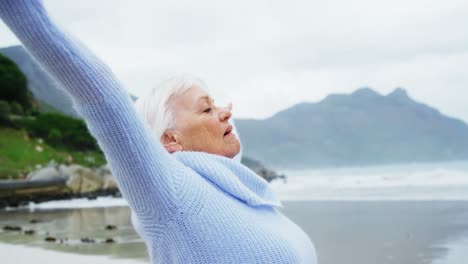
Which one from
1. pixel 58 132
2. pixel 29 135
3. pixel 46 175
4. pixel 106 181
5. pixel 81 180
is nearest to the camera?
pixel 81 180

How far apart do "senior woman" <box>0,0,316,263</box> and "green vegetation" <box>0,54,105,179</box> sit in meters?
29.0

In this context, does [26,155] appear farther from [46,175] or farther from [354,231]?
[354,231]

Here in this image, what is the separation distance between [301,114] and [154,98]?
10040 cm

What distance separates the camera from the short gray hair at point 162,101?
1546mm

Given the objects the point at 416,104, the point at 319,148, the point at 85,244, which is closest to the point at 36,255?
the point at 85,244

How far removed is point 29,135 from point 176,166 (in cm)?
3671

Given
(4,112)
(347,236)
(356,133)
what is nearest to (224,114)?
(347,236)

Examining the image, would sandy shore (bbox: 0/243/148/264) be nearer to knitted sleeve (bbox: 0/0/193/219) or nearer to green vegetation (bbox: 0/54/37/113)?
knitted sleeve (bbox: 0/0/193/219)

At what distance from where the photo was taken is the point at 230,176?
1450 millimetres

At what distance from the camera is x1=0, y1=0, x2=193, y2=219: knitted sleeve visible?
104cm

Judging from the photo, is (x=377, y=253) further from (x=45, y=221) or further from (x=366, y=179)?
(x=366, y=179)

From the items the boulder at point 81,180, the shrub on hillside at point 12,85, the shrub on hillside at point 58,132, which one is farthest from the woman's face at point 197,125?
the shrub on hillside at point 12,85

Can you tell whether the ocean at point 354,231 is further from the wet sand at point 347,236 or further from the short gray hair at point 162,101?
the short gray hair at point 162,101

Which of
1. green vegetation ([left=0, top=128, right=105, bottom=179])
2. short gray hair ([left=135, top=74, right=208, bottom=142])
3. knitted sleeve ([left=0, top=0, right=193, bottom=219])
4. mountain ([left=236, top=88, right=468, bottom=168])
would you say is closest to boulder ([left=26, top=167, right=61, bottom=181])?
green vegetation ([left=0, top=128, right=105, bottom=179])
